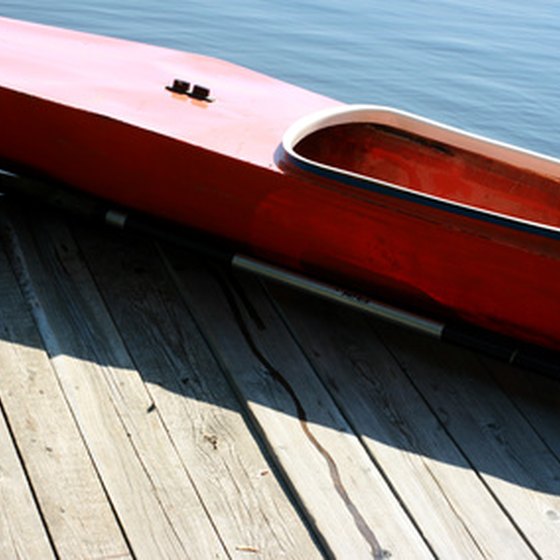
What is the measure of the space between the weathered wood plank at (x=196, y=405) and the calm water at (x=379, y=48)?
3.55m

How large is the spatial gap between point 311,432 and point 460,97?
4566mm

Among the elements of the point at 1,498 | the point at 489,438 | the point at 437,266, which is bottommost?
the point at 1,498

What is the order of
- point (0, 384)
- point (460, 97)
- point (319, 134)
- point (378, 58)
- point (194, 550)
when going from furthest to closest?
1. point (378, 58)
2. point (460, 97)
3. point (319, 134)
4. point (0, 384)
5. point (194, 550)

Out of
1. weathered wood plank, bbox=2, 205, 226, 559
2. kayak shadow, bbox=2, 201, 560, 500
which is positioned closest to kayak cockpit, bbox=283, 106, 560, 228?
kayak shadow, bbox=2, 201, 560, 500

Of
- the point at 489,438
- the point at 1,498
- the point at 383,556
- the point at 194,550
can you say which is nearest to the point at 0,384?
the point at 1,498

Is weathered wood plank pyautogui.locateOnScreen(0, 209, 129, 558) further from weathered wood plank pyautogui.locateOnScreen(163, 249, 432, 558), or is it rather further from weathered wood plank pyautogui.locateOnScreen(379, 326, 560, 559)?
weathered wood plank pyautogui.locateOnScreen(379, 326, 560, 559)

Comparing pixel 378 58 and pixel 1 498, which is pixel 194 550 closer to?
pixel 1 498

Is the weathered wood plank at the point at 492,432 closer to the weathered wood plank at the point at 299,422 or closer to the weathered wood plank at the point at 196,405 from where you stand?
the weathered wood plank at the point at 299,422

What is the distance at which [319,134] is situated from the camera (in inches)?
136

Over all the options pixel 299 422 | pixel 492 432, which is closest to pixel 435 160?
pixel 492 432

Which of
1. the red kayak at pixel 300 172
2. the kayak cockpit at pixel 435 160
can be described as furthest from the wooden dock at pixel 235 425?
the kayak cockpit at pixel 435 160

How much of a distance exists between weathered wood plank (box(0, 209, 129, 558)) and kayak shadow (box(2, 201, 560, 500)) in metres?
0.04

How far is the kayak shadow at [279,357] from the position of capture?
8.86 ft

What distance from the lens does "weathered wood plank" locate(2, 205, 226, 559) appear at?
7.61ft
